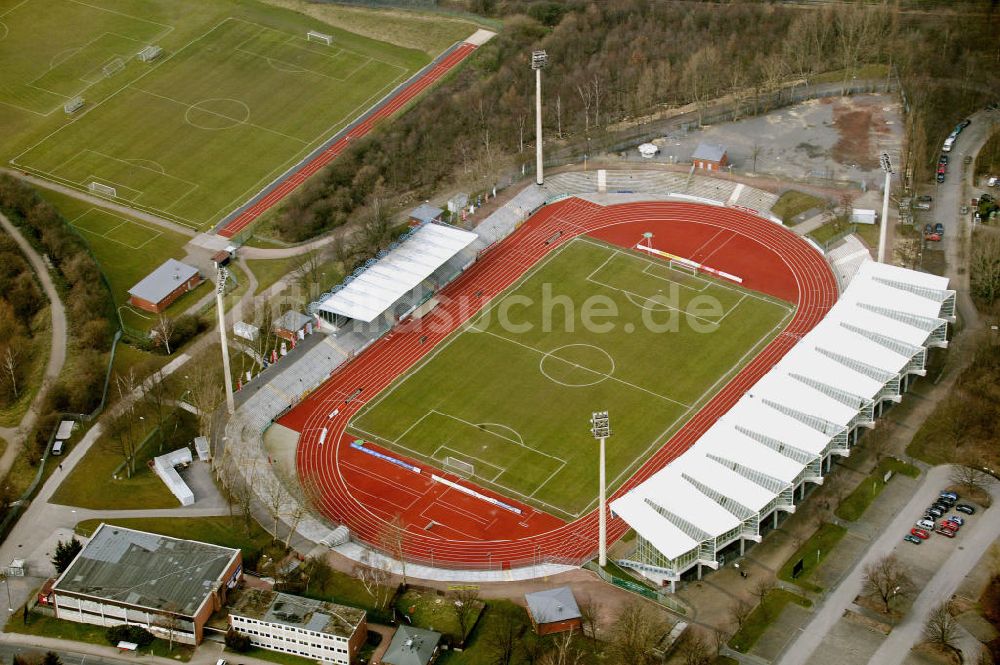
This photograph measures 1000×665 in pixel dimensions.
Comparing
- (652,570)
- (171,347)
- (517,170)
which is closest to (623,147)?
(517,170)

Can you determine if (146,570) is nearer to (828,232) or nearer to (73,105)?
(828,232)

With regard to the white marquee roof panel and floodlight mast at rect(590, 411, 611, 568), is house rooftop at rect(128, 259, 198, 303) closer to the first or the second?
the white marquee roof panel

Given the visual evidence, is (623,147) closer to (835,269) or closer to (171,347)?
(835,269)

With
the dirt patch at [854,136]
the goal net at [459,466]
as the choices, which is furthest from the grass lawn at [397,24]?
the goal net at [459,466]

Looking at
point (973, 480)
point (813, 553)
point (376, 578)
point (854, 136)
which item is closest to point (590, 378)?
point (813, 553)

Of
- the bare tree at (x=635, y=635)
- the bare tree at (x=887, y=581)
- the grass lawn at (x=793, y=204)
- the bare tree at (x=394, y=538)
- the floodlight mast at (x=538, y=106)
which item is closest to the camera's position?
the bare tree at (x=635, y=635)

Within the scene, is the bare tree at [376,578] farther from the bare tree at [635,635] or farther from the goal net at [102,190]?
the goal net at [102,190]

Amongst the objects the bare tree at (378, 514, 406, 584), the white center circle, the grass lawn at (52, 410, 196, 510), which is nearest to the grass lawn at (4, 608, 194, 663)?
the grass lawn at (52, 410, 196, 510)
